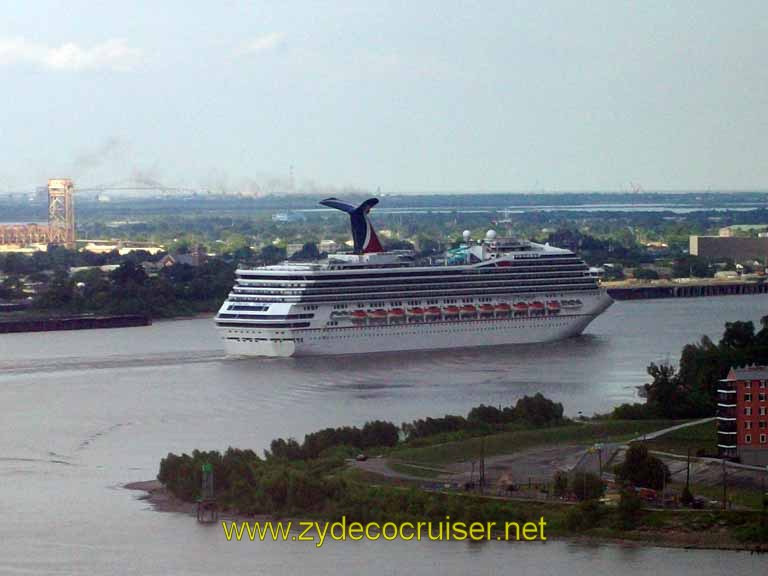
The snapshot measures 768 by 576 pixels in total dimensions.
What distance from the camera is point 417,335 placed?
31.8m

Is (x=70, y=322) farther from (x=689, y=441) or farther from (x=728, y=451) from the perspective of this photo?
(x=728, y=451)

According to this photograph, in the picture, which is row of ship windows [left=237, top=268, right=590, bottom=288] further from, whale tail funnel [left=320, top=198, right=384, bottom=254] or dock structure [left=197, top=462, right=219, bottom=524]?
dock structure [left=197, top=462, right=219, bottom=524]

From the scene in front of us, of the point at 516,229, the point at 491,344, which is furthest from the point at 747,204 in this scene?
the point at 491,344

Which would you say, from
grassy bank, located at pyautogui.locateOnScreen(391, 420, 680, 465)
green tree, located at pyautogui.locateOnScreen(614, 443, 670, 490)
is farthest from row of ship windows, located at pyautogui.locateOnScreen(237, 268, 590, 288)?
green tree, located at pyautogui.locateOnScreen(614, 443, 670, 490)

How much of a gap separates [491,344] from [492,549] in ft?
54.1

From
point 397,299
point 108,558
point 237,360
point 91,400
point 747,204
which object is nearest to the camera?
point 108,558

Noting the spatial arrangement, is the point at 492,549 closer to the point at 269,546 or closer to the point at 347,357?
the point at 269,546

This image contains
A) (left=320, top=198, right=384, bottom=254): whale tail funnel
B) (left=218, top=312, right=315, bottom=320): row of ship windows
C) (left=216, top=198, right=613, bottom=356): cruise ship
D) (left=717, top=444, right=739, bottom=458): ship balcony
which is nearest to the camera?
(left=717, top=444, right=739, bottom=458): ship balcony

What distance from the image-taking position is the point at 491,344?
107 ft

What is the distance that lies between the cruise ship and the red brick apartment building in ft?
41.0

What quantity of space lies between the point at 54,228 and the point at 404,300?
41.5 m

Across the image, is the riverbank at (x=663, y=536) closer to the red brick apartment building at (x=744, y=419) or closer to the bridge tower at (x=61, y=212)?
the red brick apartment building at (x=744, y=419)

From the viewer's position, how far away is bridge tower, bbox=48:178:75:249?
2785 inches

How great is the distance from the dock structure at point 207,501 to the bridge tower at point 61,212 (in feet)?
172
